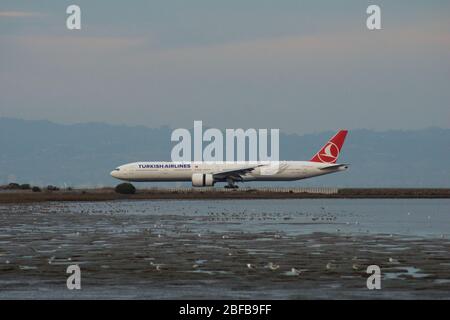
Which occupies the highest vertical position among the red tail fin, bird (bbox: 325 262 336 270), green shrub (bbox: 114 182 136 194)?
the red tail fin

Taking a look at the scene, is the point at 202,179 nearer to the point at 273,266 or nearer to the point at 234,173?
the point at 234,173

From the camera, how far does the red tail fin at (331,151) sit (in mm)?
126000

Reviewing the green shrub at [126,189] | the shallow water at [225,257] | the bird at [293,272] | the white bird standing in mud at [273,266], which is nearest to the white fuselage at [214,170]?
the green shrub at [126,189]

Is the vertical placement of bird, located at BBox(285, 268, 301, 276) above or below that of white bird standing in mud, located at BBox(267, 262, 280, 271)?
below

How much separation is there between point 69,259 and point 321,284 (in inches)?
426

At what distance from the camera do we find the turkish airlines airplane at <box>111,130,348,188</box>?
→ 117 m

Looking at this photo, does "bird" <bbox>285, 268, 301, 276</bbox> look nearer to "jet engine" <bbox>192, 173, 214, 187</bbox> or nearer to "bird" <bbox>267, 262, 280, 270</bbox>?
"bird" <bbox>267, 262, 280, 270</bbox>

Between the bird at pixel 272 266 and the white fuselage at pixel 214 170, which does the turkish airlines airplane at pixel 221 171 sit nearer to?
the white fuselage at pixel 214 170

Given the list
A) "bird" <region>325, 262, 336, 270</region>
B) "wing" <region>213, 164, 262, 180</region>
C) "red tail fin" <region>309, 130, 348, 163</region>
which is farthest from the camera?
"red tail fin" <region>309, 130, 348, 163</region>

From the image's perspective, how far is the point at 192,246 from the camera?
39.9 meters

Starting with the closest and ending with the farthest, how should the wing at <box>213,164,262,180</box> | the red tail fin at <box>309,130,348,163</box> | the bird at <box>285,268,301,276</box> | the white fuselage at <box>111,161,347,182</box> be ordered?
the bird at <box>285,268,301,276</box>, the wing at <box>213,164,262,180</box>, the white fuselage at <box>111,161,347,182</box>, the red tail fin at <box>309,130,348,163</box>

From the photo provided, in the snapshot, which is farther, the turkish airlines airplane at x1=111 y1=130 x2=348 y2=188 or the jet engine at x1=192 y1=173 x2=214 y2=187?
the turkish airlines airplane at x1=111 y1=130 x2=348 y2=188

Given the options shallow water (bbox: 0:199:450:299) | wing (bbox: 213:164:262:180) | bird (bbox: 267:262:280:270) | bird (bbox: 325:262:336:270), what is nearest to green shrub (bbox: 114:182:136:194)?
wing (bbox: 213:164:262:180)

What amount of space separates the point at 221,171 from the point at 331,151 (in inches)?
685
